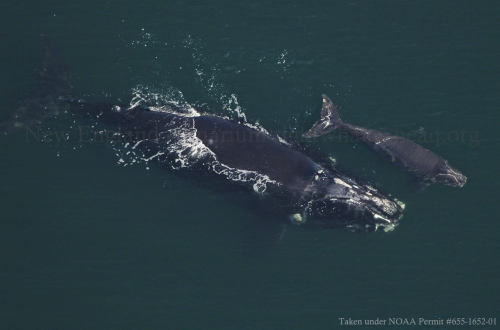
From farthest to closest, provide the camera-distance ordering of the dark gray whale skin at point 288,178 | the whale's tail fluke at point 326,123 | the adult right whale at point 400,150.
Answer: the whale's tail fluke at point 326,123
the adult right whale at point 400,150
the dark gray whale skin at point 288,178

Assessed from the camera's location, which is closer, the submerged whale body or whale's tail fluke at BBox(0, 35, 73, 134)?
the submerged whale body

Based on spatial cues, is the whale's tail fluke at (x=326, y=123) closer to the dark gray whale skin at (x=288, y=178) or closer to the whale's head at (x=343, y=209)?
the dark gray whale skin at (x=288, y=178)

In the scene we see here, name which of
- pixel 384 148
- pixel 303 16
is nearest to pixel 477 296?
pixel 384 148

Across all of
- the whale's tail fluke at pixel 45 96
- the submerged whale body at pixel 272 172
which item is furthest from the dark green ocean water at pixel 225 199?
the submerged whale body at pixel 272 172

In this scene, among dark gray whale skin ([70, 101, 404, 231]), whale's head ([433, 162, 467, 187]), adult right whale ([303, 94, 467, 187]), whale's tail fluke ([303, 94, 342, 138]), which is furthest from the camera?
whale's tail fluke ([303, 94, 342, 138])

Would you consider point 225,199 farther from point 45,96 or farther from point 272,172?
point 45,96

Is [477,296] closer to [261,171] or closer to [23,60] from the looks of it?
[261,171]

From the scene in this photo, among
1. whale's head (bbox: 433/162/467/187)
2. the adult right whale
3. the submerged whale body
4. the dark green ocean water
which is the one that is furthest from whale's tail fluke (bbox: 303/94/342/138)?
whale's head (bbox: 433/162/467/187)

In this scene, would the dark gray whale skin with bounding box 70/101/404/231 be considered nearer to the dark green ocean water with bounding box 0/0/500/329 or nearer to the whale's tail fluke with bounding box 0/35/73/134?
the dark green ocean water with bounding box 0/0/500/329
